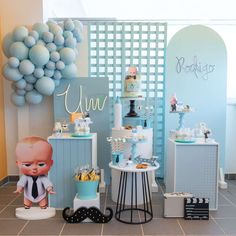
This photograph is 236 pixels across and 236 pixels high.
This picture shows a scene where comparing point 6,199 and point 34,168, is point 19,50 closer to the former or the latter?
point 34,168

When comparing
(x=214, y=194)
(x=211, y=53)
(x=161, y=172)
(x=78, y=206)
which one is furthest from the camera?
(x=161, y=172)

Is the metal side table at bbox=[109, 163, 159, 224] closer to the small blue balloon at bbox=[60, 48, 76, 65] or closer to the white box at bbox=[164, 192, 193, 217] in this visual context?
the white box at bbox=[164, 192, 193, 217]

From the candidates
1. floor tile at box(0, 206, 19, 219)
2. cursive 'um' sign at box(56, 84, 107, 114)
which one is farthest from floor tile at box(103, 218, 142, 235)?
cursive 'um' sign at box(56, 84, 107, 114)

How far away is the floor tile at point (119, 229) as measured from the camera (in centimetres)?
253

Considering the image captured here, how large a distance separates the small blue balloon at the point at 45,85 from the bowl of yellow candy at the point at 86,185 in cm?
128

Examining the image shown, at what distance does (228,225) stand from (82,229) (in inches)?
59.7

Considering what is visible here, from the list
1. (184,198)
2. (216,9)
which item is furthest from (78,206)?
(216,9)

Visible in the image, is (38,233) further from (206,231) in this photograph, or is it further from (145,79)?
(145,79)

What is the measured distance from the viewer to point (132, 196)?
2.97 m

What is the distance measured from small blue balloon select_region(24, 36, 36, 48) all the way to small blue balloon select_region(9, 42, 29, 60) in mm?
47

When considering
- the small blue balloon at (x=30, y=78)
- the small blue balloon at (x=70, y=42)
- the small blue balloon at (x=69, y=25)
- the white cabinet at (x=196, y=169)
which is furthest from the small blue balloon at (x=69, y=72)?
the white cabinet at (x=196, y=169)

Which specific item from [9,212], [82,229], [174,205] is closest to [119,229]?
[82,229]

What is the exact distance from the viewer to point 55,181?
302 cm

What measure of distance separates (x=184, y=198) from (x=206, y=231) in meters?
0.39
